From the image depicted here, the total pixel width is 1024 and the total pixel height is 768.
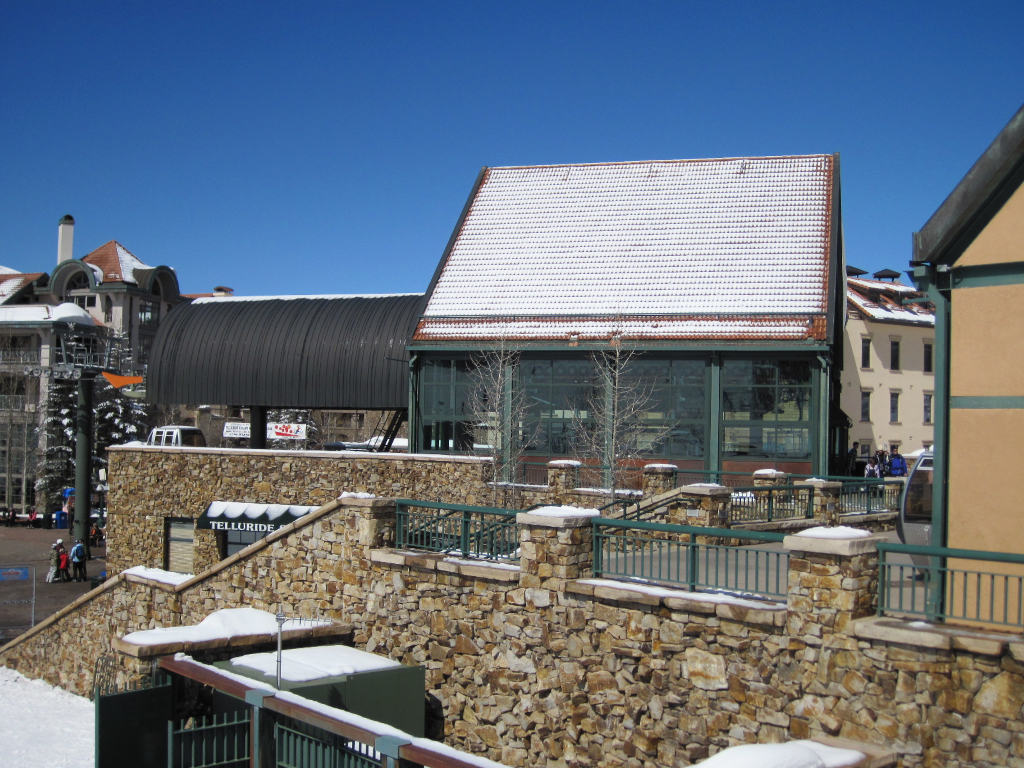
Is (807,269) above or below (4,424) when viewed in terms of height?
above

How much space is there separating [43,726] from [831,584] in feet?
38.3

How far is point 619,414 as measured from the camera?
25.1 metres

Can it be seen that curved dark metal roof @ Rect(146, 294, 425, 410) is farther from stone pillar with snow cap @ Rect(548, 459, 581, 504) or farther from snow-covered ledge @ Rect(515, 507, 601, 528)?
snow-covered ledge @ Rect(515, 507, 601, 528)

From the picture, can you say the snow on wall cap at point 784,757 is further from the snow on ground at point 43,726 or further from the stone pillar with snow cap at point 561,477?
the stone pillar with snow cap at point 561,477

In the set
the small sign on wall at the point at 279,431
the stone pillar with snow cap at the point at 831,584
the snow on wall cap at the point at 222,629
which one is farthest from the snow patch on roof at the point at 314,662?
the small sign on wall at the point at 279,431

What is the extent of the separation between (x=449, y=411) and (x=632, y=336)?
5.83 meters

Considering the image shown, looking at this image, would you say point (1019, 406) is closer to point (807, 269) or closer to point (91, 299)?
point (807, 269)

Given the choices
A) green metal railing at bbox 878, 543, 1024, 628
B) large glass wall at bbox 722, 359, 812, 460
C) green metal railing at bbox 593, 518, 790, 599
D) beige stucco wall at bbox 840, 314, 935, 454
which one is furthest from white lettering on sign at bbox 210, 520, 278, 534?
beige stucco wall at bbox 840, 314, 935, 454

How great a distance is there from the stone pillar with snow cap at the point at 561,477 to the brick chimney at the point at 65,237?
51.5m

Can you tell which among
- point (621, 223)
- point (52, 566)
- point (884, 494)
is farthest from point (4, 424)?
point (884, 494)

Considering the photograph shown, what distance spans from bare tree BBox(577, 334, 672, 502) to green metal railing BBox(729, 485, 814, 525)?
560 cm

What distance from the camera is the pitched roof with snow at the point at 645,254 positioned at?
25828mm

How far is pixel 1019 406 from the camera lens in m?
10.1

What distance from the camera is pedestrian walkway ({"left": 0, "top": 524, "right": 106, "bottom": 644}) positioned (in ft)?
77.7
